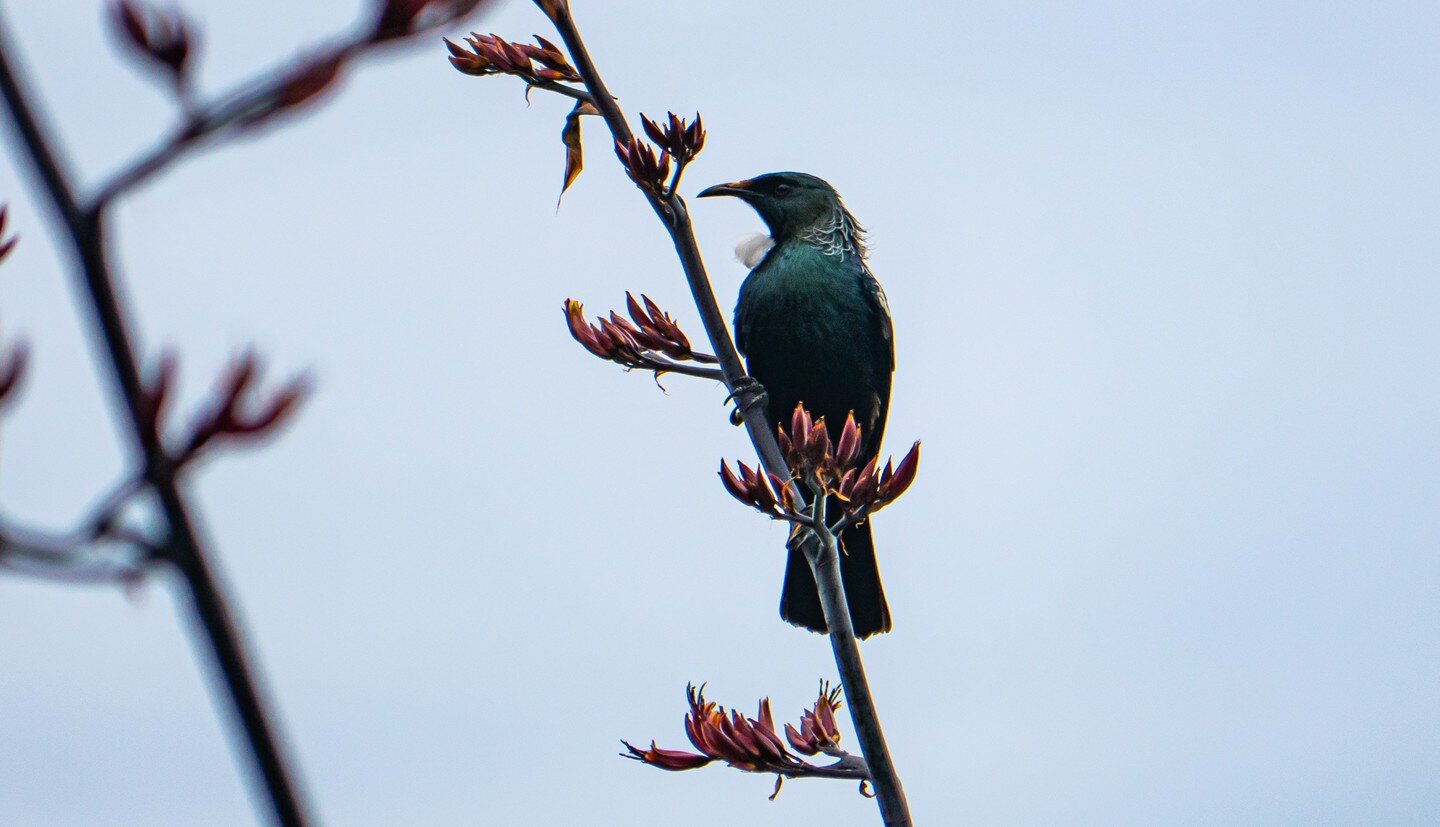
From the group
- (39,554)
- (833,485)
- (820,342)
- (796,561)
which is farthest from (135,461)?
(820,342)

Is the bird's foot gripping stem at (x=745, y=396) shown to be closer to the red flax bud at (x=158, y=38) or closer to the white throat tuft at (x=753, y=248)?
the red flax bud at (x=158, y=38)

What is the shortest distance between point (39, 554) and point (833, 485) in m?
2.10

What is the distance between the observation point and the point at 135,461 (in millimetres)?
643

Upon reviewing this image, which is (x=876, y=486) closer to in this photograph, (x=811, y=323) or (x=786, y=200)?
(x=811, y=323)

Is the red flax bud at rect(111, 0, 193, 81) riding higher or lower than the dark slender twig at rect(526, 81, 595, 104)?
lower

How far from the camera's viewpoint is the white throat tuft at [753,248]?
5879 millimetres

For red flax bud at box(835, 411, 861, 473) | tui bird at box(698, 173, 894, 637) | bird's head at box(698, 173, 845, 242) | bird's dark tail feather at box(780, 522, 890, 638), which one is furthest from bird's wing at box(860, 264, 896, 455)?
red flax bud at box(835, 411, 861, 473)

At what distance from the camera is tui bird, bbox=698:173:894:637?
218 inches

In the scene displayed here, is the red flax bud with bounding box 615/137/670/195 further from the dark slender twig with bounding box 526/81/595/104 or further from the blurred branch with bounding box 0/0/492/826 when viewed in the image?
the blurred branch with bounding box 0/0/492/826

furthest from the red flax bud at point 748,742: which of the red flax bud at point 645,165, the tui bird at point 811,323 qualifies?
the tui bird at point 811,323

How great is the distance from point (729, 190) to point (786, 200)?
314 millimetres

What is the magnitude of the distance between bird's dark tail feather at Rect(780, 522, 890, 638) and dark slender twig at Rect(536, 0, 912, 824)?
1.84 meters

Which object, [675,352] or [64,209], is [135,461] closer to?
[64,209]

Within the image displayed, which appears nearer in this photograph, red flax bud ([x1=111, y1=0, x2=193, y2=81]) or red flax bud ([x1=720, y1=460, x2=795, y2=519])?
red flax bud ([x1=111, y1=0, x2=193, y2=81])
